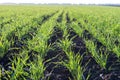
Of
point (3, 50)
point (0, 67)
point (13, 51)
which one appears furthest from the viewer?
point (13, 51)

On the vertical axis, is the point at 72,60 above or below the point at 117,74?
above

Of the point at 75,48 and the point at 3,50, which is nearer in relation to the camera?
the point at 3,50

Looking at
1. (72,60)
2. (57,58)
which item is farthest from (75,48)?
(72,60)

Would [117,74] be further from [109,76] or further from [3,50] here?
[3,50]

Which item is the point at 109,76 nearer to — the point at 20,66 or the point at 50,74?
the point at 50,74

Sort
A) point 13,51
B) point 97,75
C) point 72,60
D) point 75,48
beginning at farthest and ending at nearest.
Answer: point 75,48
point 13,51
point 97,75
point 72,60

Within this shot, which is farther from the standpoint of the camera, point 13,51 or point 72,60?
point 13,51

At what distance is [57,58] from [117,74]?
1.42m

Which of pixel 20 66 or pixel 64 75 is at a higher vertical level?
pixel 20 66

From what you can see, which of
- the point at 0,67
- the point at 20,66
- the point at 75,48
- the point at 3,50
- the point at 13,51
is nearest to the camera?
the point at 20,66

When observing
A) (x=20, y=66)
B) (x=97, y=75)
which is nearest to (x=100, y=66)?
(x=97, y=75)

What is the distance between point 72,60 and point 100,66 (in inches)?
28.8

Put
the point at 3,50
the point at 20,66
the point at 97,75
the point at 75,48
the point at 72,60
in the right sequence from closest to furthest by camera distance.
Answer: the point at 20,66
the point at 72,60
the point at 97,75
the point at 3,50
the point at 75,48

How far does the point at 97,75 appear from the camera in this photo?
4.33 metres
